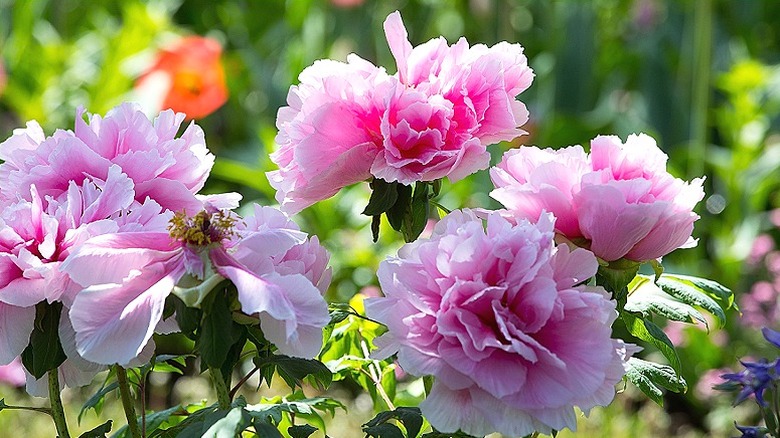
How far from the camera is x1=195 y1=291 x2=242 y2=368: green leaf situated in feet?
1.78

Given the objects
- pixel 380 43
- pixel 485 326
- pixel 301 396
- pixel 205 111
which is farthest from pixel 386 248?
pixel 485 326

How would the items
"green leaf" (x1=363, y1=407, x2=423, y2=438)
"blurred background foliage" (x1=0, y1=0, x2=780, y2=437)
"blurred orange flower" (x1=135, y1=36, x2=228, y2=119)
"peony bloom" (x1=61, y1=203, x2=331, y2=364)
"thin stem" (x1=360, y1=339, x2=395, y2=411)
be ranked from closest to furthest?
1. "peony bloom" (x1=61, y1=203, x2=331, y2=364)
2. "green leaf" (x1=363, y1=407, x2=423, y2=438)
3. "thin stem" (x1=360, y1=339, x2=395, y2=411)
4. "blurred background foliage" (x1=0, y1=0, x2=780, y2=437)
5. "blurred orange flower" (x1=135, y1=36, x2=228, y2=119)

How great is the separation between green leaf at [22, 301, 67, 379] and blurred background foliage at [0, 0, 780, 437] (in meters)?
1.49

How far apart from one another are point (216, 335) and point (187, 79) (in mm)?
2488

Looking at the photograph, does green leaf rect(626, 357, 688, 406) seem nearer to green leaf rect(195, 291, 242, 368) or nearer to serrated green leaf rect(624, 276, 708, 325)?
serrated green leaf rect(624, 276, 708, 325)

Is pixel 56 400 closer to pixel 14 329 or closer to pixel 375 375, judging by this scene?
pixel 14 329

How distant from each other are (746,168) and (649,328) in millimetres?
2118

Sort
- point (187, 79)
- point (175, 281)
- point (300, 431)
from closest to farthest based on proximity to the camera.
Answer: point (175, 281), point (300, 431), point (187, 79)

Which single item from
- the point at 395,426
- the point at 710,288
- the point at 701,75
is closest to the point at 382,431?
the point at 395,426

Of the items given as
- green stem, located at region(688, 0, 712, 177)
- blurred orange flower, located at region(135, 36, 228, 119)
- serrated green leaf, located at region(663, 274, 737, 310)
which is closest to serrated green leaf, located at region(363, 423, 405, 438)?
serrated green leaf, located at region(663, 274, 737, 310)

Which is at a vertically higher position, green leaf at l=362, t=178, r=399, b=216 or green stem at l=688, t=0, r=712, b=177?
green leaf at l=362, t=178, r=399, b=216

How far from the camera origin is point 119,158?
0.64 metres

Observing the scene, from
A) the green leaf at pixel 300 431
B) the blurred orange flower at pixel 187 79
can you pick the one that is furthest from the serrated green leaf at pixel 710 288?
the blurred orange flower at pixel 187 79

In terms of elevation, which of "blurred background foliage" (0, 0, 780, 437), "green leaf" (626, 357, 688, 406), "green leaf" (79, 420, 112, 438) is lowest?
"blurred background foliage" (0, 0, 780, 437)
